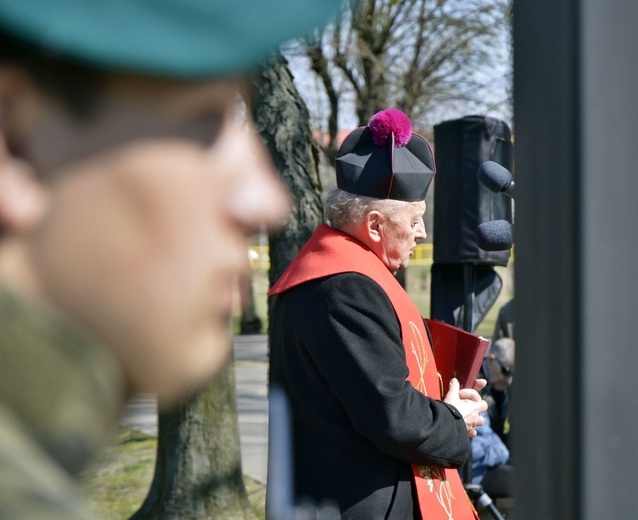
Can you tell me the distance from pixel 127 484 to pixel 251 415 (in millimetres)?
2451

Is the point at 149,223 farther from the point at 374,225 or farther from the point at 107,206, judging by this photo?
the point at 374,225

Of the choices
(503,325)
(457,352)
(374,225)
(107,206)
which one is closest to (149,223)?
(107,206)

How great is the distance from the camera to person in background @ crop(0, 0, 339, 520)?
1.76 feet

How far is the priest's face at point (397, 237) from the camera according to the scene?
2.60m

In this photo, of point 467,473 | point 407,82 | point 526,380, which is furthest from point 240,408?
point 526,380

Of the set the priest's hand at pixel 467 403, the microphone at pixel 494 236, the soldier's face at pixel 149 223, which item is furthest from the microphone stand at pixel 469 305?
the soldier's face at pixel 149 223

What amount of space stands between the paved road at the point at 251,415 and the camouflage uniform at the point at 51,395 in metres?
3.99

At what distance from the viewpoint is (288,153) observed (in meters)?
4.72

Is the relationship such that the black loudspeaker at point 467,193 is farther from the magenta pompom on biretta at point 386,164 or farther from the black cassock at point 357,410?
the black cassock at point 357,410

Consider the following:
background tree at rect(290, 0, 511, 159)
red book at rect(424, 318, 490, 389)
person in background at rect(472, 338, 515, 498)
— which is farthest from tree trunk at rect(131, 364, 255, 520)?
background tree at rect(290, 0, 511, 159)

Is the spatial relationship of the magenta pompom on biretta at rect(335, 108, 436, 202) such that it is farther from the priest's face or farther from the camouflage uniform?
the camouflage uniform

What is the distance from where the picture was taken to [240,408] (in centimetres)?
884

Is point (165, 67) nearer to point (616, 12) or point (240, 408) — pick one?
point (616, 12)

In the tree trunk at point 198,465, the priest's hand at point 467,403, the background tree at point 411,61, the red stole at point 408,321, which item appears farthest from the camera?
the background tree at point 411,61
